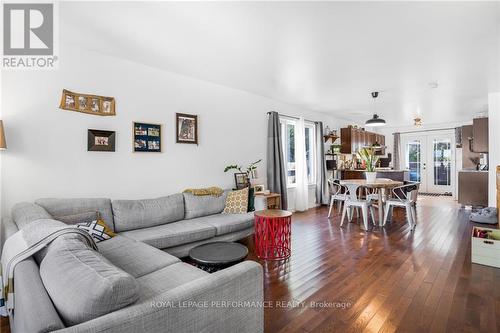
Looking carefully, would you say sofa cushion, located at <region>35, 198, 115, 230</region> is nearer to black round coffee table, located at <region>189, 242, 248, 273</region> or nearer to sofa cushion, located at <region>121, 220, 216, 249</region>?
sofa cushion, located at <region>121, 220, 216, 249</region>

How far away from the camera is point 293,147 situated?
247 inches

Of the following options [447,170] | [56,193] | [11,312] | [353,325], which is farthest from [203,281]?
[447,170]

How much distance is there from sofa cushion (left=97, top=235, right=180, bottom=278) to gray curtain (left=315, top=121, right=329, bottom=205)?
5266 mm

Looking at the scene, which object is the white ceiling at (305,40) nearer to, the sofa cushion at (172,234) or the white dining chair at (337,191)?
the white dining chair at (337,191)

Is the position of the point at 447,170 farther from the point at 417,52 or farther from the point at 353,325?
the point at 353,325

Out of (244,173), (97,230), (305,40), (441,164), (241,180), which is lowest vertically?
(97,230)

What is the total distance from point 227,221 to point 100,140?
189 centimetres

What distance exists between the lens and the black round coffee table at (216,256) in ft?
6.67

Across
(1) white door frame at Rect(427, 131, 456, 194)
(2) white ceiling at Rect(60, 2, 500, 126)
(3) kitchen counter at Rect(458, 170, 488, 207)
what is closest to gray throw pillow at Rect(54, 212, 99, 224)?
(2) white ceiling at Rect(60, 2, 500, 126)

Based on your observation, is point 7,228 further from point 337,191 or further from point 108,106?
point 337,191

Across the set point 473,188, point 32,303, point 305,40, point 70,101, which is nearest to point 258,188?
point 305,40

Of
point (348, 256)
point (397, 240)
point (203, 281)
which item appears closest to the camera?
point (203, 281)

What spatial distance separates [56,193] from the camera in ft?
9.44

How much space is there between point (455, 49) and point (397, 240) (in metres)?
2.66
